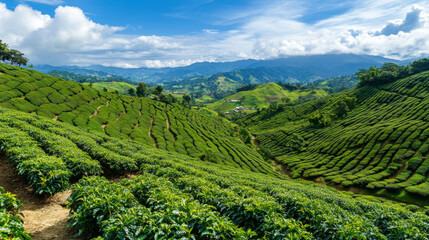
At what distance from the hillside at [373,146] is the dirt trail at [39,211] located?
6236 cm


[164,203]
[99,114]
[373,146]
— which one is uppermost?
[164,203]

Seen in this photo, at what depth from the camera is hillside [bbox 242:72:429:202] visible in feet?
162

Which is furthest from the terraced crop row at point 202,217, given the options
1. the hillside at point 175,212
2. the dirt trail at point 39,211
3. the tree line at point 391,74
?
the tree line at point 391,74

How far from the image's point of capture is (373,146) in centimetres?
6719

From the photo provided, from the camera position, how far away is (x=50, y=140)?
19.6 metres

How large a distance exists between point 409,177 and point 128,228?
70.9 meters

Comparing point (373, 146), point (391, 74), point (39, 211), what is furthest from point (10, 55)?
point (391, 74)

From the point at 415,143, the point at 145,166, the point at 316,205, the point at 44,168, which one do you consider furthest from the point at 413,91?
the point at 44,168

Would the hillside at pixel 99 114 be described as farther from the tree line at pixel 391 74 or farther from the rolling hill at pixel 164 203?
the tree line at pixel 391 74

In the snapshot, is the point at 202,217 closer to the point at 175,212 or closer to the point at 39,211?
the point at 175,212

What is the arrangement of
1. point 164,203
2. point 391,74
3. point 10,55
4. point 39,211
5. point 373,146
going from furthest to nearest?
point 391,74 < point 10,55 < point 373,146 < point 39,211 < point 164,203

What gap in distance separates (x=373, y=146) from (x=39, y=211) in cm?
8938

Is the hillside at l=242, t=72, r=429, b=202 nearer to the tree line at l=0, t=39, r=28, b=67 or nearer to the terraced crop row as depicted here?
the terraced crop row

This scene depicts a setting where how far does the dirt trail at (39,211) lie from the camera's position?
9.64 meters
